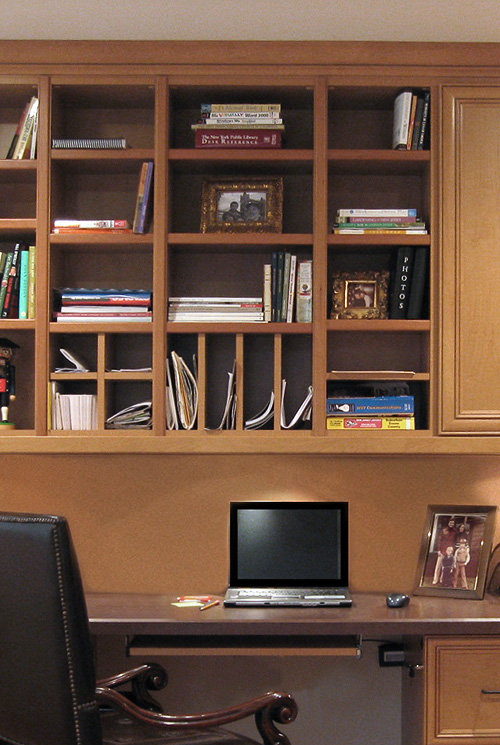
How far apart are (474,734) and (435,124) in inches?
75.2

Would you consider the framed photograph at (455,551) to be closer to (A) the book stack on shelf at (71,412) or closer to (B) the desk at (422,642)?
(B) the desk at (422,642)

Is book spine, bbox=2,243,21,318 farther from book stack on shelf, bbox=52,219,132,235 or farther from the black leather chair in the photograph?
the black leather chair

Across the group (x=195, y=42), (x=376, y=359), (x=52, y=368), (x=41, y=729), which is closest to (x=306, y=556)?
(x=376, y=359)

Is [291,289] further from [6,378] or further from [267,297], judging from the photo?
[6,378]

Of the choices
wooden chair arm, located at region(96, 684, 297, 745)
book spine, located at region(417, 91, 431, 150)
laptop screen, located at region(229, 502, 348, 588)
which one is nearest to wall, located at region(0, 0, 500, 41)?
book spine, located at region(417, 91, 431, 150)

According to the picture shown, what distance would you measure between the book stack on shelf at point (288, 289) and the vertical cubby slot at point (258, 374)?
0.23m

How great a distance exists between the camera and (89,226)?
2.70 metres

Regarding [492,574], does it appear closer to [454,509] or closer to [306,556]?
[454,509]

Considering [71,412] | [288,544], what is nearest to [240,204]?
[71,412]

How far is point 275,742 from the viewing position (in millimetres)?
2070

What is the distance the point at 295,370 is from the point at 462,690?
3.86ft

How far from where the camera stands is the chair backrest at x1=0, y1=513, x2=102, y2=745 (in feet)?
5.46

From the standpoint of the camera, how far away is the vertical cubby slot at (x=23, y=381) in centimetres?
287

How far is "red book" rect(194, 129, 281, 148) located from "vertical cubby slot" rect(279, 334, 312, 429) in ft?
2.21
